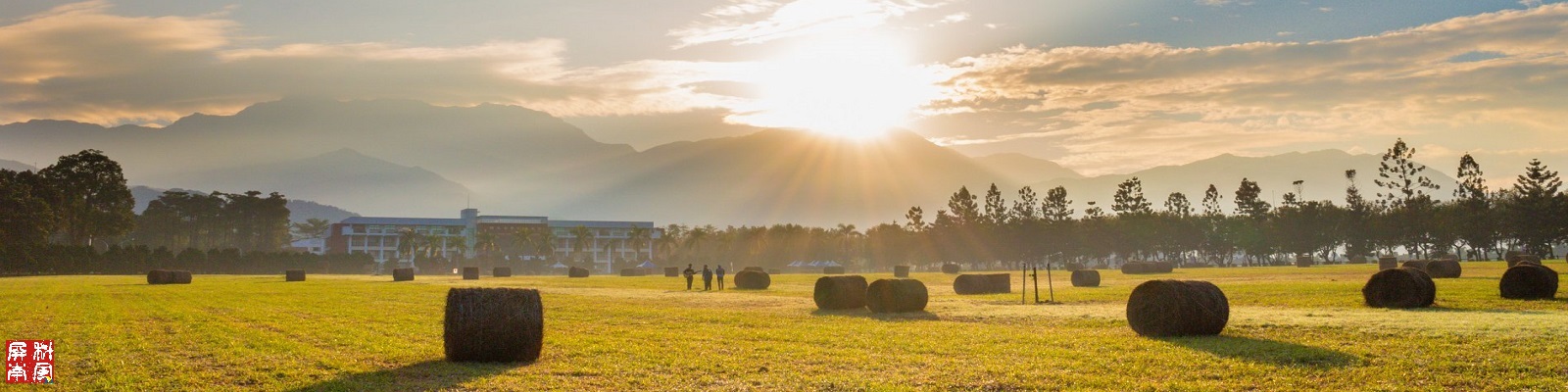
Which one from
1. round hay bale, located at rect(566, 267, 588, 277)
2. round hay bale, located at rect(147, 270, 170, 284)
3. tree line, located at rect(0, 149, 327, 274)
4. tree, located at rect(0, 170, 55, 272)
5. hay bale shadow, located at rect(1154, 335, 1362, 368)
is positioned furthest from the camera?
round hay bale, located at rect(566, 267, 588, 277)

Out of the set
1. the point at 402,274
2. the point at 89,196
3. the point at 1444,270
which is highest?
the point at 89,196

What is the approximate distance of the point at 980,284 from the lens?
54.2 m

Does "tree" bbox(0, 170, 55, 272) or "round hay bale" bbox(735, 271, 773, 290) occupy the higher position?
"tree" bbox(0, 170, 55, 272)

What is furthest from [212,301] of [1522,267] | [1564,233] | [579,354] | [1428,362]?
[1564,233]

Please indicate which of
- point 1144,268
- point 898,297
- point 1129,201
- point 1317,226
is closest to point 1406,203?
point 1317,226

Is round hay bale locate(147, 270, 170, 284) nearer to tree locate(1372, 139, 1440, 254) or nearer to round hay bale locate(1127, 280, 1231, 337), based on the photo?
round hay bale locate(1127, 280, 1231, 337)

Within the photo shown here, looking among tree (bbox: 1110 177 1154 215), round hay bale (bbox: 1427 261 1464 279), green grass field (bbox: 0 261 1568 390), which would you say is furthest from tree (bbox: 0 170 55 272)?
tree (bbox: 1110 177 1154 215)

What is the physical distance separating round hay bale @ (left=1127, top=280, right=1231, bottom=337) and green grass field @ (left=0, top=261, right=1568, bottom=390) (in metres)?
0.47

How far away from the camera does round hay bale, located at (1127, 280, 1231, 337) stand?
77.6 feet

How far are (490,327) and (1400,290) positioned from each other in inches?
1153

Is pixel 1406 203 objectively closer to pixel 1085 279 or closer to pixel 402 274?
pixel 1085 279

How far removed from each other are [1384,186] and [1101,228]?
44.8 meters

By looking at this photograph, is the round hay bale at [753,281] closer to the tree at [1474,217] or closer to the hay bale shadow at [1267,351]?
the hay bale shadow at [1267,351]

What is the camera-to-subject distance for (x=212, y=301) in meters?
44.6
